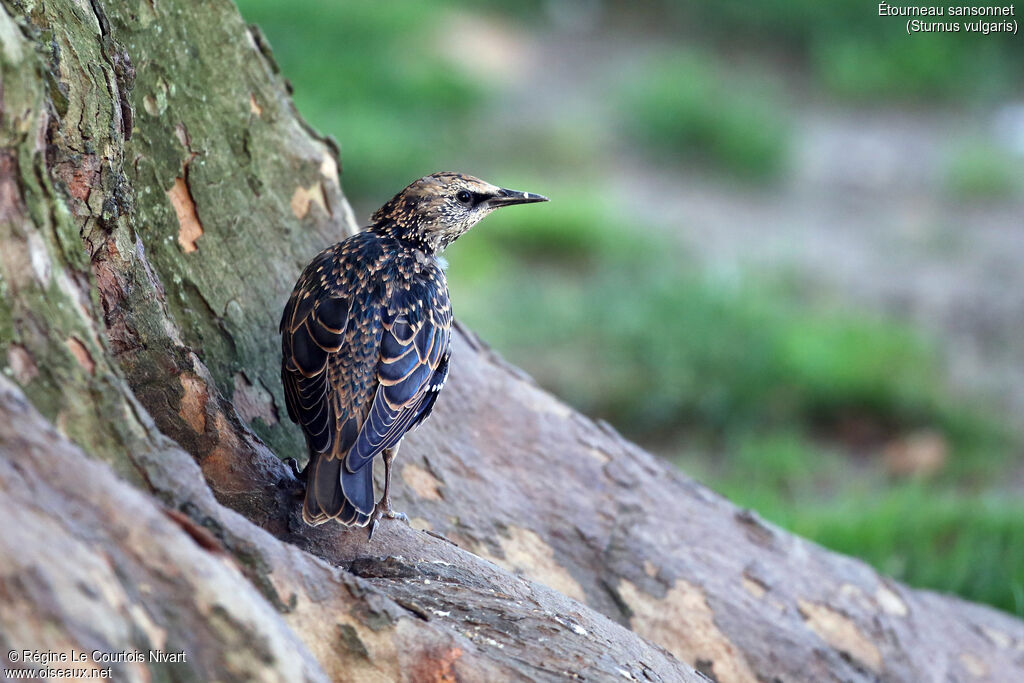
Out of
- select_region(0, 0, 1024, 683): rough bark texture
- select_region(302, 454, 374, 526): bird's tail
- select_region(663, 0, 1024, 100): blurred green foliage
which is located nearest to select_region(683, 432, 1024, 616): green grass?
select_region(0, 0, 1024, 683): rough bark texture

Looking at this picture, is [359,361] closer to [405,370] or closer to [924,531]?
[405,370]

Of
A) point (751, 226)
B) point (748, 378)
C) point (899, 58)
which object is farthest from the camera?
point (899, 58)

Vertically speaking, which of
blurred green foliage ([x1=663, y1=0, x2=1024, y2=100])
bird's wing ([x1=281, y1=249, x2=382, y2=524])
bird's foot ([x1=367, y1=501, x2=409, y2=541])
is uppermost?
blurred green foliage ([x1=663, y1=0, x2=1024, y2=100])

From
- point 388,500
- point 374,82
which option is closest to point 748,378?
point 388,500

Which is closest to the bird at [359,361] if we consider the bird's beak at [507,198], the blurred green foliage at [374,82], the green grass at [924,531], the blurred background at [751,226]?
the bird's beak at [507,198]

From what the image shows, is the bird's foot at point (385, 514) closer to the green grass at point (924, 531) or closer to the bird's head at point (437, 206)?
the bird's head at point (437, 206)

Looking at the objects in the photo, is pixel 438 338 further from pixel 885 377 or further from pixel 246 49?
pixel 885 377

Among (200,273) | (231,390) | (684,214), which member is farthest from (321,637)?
(684,214)

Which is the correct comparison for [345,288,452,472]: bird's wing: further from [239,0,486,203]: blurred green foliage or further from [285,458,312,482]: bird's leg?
[239,0,486,203]: blurred green foliage
